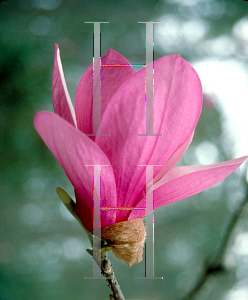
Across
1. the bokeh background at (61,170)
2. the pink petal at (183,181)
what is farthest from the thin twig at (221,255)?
the pink petal at (183,181)

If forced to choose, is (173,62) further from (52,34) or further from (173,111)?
(52,34)

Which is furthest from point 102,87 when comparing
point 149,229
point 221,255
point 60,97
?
point 221,255

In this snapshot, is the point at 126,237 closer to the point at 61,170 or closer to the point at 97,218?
the point at 97,218

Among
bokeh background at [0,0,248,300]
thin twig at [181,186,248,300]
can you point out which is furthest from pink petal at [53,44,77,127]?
thin twig at [181,186,248,300]

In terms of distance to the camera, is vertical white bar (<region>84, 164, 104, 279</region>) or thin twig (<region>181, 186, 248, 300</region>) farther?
thin twig (<region>181, 186, 248, 300</region>)

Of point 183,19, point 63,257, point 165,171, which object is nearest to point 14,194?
point 63,257

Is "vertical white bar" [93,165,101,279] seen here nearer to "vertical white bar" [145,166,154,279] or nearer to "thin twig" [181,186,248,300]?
"vertical white bar" [145,166,154,279]
